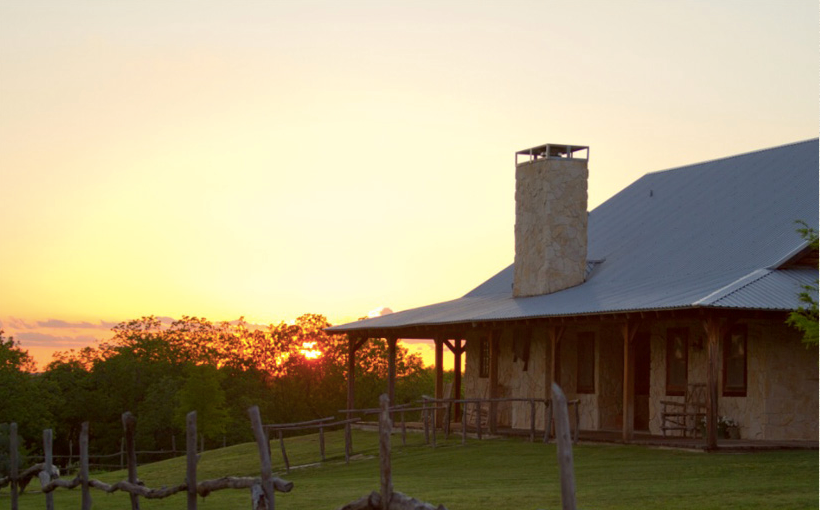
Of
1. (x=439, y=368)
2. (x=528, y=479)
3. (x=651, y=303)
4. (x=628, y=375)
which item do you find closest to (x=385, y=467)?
(x=528, y=479)

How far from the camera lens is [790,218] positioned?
26078 millimetres

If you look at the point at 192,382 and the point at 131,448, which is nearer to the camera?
the point at 131,448

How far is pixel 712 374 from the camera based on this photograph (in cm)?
2194

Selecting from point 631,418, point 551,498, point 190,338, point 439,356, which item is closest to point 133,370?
point 190,338

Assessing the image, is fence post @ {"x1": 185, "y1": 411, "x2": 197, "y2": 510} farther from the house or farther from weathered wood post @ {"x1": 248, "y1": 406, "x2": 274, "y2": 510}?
the house

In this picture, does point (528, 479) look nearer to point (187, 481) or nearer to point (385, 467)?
point (187, 481)

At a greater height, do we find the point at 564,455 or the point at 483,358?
the point at 483,358

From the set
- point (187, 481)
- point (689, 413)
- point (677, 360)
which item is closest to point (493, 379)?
point (677, 360)

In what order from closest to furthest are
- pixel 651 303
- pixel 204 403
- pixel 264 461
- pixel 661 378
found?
A: pixel 264 461
pixel 651 303
pixel 661 378
pixel 204 403

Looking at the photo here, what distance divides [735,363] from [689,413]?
1.40m

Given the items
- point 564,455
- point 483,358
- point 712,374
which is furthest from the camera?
point 483,358

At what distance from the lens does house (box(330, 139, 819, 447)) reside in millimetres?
23672

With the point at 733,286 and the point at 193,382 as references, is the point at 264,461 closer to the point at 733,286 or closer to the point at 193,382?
the point at 733,286

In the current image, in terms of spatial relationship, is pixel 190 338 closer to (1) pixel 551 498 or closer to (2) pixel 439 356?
(2) pixel 439 356
